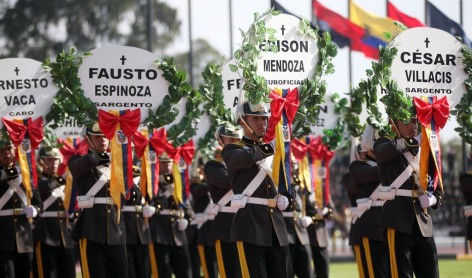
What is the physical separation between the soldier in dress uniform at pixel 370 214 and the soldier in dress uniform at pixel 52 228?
12.2 feet

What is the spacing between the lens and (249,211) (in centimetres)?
1181

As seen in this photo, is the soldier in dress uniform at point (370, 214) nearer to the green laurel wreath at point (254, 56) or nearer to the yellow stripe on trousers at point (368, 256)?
the yellow stripe on trousers at point (368, 256)

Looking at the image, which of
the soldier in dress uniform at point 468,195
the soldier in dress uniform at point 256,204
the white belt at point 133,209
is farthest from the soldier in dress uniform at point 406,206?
the white belt at point 133,209

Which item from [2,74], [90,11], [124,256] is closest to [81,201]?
[124,256]

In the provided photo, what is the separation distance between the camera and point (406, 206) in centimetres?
1230

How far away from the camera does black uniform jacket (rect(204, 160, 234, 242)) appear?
46.0 ft

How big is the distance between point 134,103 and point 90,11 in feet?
113

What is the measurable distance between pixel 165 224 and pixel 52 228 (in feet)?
5.83

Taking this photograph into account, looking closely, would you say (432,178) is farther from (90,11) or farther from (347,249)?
(90,11)

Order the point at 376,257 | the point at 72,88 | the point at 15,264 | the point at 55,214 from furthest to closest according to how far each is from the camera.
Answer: the point at 55,214
the point at 15,264
the point at 376,257
the point at 72,88

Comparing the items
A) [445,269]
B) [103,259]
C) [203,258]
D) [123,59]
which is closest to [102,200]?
[103,259]

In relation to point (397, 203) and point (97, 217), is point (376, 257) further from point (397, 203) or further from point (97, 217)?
point (97, 217)

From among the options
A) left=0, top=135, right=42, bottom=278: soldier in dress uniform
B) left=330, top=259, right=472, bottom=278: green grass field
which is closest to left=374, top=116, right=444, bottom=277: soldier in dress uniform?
left=0, top=135, right=42, bottom=278: soldier in dress uniform

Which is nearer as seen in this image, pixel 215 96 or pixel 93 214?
pixel 93 214
